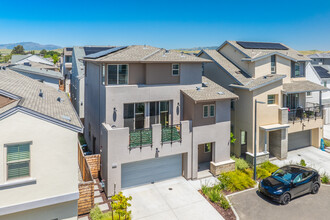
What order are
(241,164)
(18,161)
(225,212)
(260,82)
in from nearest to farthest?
(18,161) → (225,212) → (241,164) → (260,82)

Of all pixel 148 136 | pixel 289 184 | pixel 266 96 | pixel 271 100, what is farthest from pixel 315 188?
pixel 148 136

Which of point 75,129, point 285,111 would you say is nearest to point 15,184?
point 75,129

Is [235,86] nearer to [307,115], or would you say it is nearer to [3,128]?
[307,115]

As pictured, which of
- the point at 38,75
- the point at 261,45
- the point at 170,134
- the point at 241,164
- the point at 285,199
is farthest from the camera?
the point at 38,75

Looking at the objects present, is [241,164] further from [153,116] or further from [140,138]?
[140,138]

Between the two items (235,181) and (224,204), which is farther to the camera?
(235,181)

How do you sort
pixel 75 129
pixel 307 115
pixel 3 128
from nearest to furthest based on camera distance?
1. pixel 3 128
2. pixel 75 129
3. pixel 307 115
